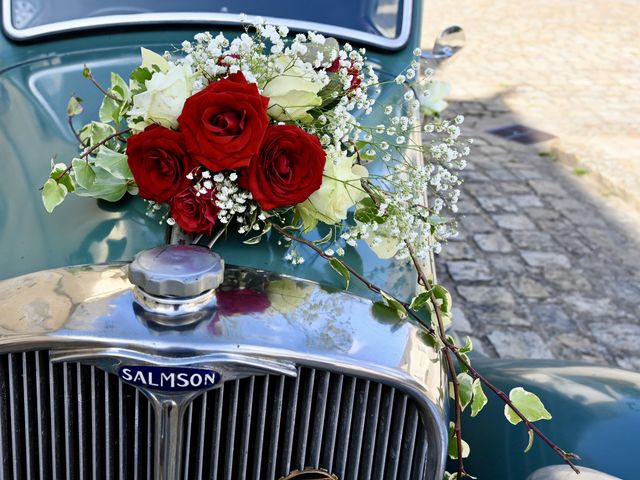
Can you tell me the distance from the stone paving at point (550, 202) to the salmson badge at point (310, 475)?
1515 millimetres

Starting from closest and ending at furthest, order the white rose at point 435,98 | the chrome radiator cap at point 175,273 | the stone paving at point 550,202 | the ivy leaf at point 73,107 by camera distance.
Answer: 1. the chrome radiator cap at point 175,273
2. the ivy leaf at point 73,107
3. the white rose at point 435,98
4. the stone paving at point 550,202

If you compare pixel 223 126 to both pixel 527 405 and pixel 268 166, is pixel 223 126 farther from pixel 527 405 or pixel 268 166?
pixel 527 405

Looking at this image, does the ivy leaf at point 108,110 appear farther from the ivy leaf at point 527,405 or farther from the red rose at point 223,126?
the ivy leaf at point 527,405

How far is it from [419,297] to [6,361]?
770 millimetres

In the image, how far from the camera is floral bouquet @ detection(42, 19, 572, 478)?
147 centimetres

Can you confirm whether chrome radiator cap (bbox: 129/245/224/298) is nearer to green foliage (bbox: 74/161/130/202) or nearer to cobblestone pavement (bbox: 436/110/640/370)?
green foliage (bbox: 74/161/130/202)

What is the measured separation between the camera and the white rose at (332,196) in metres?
1.60

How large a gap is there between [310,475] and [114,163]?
0.73 meters

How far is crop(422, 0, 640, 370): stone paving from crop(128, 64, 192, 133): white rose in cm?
152

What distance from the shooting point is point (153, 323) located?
1366mm

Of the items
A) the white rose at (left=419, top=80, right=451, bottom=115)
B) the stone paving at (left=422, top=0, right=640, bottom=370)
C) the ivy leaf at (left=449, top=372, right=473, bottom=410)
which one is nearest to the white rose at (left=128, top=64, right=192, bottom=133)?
the ivy leaf at (left=449, top=372, right=473, bottom=410)

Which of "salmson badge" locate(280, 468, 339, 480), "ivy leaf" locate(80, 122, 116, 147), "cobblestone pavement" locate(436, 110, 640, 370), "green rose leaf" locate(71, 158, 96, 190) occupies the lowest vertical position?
"cobblestone pavement" locate(436, 110, 640, 370)

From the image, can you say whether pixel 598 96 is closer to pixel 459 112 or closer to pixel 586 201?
pixel 459 112

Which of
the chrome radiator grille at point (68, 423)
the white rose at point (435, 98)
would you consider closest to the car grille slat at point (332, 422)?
the chrome radiator grille at point (68, 423)
